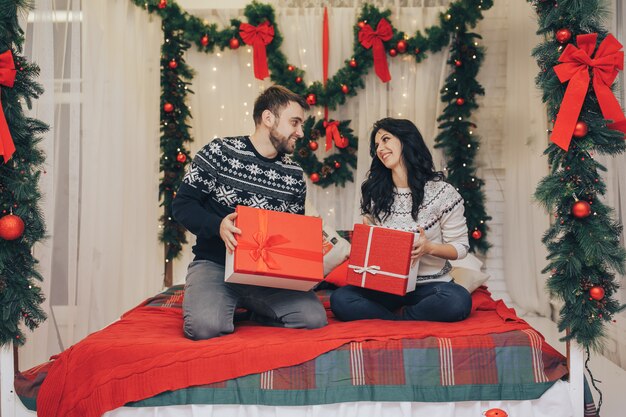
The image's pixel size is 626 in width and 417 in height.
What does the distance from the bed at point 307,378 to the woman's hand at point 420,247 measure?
0.39m

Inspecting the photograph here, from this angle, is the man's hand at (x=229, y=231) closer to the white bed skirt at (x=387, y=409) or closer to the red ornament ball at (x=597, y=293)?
the white bed skirt at (x=387, y=409)

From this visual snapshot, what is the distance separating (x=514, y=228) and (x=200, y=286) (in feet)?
9.12

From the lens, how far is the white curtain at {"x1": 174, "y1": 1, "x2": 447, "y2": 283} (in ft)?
16.0

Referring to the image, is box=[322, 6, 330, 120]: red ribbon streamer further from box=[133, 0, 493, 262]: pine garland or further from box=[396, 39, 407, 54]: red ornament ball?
box=[396, 39, 407, 54]: red ornament ball

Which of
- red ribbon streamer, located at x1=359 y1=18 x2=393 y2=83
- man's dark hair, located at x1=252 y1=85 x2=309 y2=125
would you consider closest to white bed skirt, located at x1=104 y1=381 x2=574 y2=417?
man's dark hair, located at x1=252 y1=85 x2=309 y2=125

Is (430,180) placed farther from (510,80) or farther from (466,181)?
(510,80)

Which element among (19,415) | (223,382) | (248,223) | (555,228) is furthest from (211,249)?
(555,228)

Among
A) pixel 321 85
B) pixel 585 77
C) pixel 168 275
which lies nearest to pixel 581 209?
pixel 585 77

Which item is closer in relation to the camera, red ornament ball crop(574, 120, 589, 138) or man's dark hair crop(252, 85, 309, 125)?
red ornament ball crop(574, 120, 589, 138)

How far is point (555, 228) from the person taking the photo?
2.35 m

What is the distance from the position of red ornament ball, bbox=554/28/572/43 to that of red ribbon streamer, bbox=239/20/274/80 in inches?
107

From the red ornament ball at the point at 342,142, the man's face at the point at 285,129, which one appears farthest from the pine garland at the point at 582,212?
the red ornament ball at the point at 342,142

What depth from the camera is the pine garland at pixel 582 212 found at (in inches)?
88.8

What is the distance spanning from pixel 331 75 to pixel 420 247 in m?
2.50
